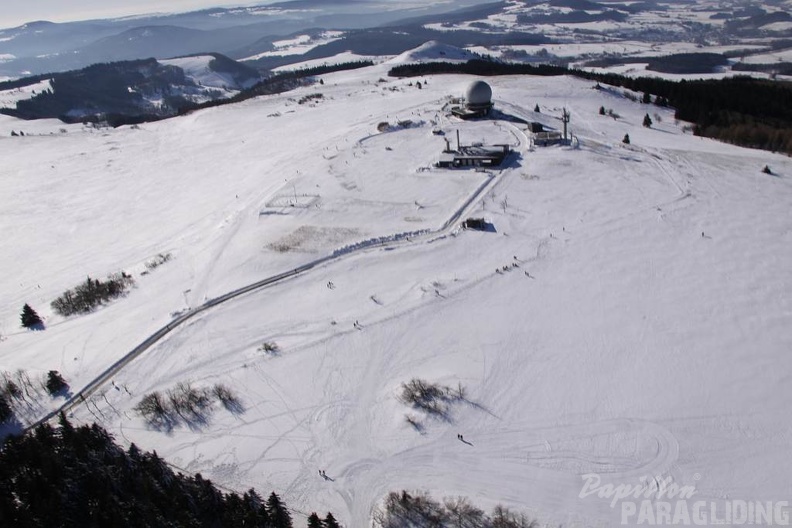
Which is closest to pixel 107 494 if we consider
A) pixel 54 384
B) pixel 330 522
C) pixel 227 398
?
pixel 227 398

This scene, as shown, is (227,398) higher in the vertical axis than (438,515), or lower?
higher

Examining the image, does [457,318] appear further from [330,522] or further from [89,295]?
[89,295]

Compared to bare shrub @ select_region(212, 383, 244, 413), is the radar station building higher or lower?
higher

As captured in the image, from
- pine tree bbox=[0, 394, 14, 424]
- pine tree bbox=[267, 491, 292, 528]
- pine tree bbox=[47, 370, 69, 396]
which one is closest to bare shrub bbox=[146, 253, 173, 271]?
pine tree bbox=[47, 370, 69, 396]

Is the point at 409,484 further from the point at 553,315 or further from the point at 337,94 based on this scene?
the point at 337,94

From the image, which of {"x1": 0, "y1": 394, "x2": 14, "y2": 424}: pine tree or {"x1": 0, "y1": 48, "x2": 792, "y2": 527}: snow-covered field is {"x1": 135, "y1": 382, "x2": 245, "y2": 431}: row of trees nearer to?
{"x1": 0, "y1": 48, "x2": 792, "y2": 527}: snow-covered field

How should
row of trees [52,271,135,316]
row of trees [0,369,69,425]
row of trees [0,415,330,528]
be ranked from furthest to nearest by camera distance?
row of trees [52,271,135,316]
row of trees [0,369,69,425]
row of trees [0,415,330,528]

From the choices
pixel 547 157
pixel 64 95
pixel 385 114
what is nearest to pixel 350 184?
pixel 547 157
